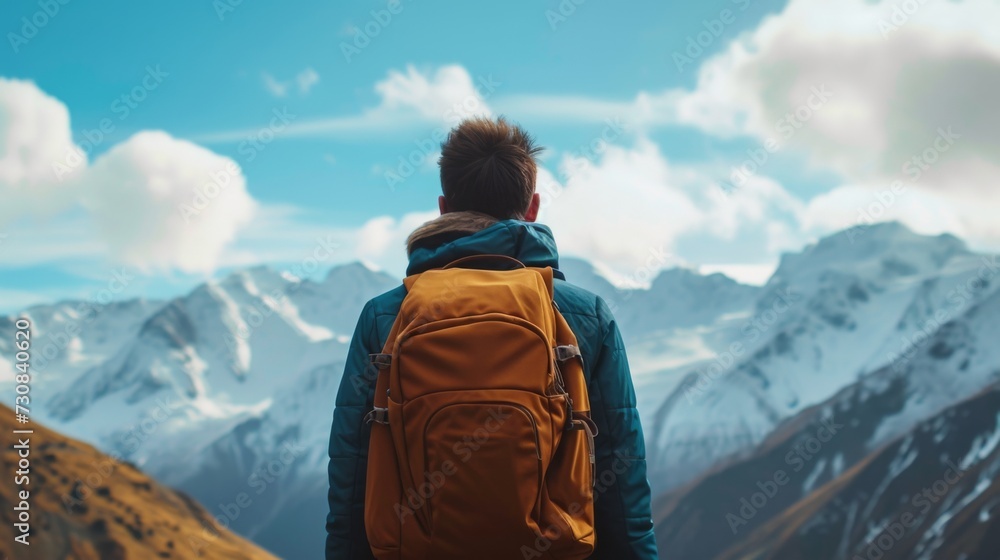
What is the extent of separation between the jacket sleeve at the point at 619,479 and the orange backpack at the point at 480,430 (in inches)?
8.3

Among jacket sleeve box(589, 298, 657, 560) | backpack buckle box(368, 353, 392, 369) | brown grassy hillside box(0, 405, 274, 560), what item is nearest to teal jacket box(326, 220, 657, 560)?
jacket sleeve box(589, 298, 657, 560)

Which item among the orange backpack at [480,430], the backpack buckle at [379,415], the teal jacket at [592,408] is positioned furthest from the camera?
the teal jacket at [592,408]

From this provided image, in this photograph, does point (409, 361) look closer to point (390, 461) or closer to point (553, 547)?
point (390, 461)

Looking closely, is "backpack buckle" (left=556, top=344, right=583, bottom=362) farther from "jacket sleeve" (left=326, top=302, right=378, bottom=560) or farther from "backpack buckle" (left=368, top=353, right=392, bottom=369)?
"jacket sleeve" (left=326, top=302, right=378, bottom=560)

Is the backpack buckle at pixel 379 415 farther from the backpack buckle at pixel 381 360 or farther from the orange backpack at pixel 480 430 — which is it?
the backpack buckle at pixel 381 360

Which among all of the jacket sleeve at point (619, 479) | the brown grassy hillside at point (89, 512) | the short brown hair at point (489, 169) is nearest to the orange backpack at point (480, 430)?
the jacket sleeve at point (619, 479)

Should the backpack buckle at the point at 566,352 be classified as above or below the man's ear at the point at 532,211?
below

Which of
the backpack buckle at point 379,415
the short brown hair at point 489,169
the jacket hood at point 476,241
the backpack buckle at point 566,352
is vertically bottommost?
the backpack buckle at point 379,415

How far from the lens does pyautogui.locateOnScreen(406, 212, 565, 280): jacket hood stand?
562cm

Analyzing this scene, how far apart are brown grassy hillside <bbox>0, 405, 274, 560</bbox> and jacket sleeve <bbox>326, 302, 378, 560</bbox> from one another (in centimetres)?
11882

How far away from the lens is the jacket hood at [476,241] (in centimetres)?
562

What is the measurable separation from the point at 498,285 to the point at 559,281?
23.1 inches

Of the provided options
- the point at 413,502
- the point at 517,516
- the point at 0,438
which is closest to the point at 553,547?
the point at 517,516

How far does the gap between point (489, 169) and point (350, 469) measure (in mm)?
2039
